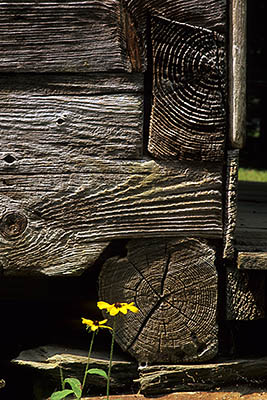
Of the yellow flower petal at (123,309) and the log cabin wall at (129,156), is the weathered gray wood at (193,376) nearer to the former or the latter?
the log cabin wall at (129,156)

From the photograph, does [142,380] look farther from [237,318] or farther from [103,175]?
[103,175]

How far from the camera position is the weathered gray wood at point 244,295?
10.1 ft

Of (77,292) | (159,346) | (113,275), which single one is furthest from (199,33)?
(77,292)

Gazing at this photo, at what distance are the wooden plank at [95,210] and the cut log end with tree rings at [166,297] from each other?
11 centimetres

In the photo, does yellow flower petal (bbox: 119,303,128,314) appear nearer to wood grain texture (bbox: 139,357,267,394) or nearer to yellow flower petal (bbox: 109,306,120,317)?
yellow flower petal (bbox: 109,306,120,317)

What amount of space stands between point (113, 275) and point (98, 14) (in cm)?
117

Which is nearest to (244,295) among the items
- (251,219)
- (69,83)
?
(251,219)

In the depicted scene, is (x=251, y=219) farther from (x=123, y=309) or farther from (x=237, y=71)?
(x=123, y=309)

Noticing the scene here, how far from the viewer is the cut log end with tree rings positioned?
3025 millimetres

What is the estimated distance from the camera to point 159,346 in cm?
309

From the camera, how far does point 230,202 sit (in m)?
2.96

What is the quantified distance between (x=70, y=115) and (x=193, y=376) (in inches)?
52.4

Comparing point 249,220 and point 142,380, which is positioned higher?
point 249,220

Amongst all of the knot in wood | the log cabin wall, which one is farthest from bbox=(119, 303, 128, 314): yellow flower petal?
the knot in wood
